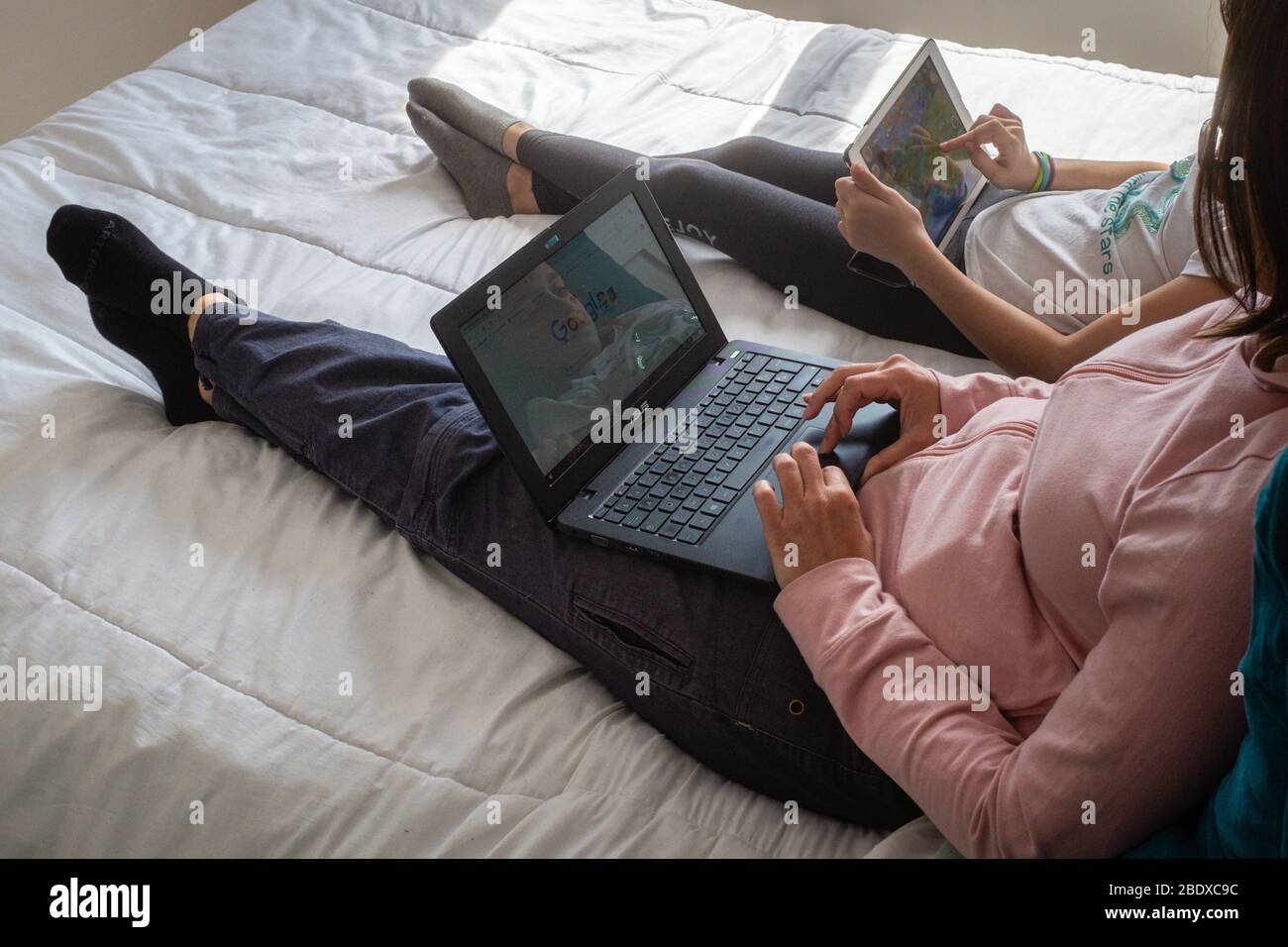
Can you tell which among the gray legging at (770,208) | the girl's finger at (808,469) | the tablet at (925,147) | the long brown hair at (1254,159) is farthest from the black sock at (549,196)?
the long brown hair at (1254,159)

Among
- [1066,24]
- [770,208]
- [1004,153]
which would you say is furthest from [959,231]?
[1066,24]

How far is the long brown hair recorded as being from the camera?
556mm

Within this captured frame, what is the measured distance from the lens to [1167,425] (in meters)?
0.67

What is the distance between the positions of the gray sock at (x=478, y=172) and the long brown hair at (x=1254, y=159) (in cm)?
102

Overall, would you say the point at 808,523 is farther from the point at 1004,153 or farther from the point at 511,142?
the point at 511,142

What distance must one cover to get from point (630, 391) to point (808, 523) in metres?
0.26

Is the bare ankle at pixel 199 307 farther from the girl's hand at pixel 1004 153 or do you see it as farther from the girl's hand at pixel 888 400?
the girl's hand at pixel 1004 153

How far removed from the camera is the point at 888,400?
960 mm

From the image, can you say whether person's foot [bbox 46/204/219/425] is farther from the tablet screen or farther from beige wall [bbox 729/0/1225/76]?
beige wall [bbox 729/0/1225/76]

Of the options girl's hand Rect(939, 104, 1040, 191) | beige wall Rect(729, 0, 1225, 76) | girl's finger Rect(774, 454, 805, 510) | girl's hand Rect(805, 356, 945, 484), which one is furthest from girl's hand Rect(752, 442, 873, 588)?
beige wall Rect(729, 0, 1225, 76)

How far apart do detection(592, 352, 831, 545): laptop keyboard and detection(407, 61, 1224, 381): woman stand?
0.61ft

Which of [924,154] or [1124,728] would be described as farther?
[924,154]

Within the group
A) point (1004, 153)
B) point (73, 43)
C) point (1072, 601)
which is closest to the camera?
point (1072, 601)
